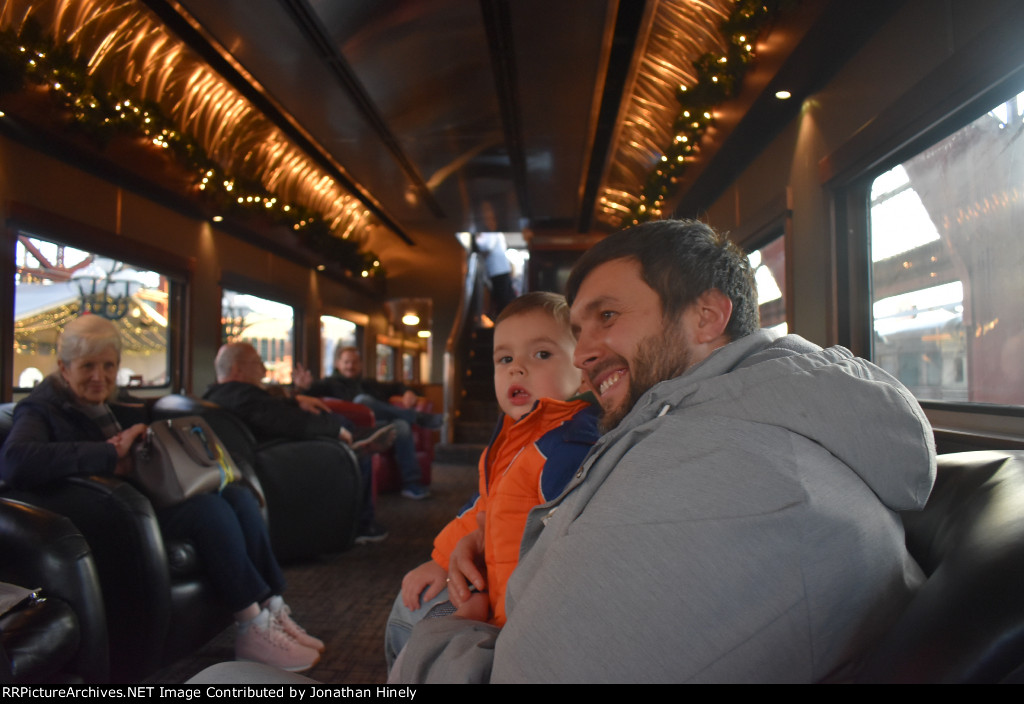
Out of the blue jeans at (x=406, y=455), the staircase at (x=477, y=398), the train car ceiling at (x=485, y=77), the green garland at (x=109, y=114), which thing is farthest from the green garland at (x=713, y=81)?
the staircase at (x=477, y=398)

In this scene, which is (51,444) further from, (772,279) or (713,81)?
(772,279)

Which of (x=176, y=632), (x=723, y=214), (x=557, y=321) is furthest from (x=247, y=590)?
(x=723, y=214)

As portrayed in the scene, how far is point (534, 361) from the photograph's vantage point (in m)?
1.67

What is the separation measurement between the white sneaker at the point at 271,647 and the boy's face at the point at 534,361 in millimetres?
1591

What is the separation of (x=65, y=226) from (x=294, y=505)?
2.79 meters

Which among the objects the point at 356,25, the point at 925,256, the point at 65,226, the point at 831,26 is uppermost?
the point at 356,25

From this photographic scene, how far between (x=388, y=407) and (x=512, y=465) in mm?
5753

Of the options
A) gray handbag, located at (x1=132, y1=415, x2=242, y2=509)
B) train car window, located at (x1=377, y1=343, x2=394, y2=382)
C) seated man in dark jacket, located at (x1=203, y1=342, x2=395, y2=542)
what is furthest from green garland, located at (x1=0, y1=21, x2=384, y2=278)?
train car window, located at (x1=377, y1=343, x2=394, y2=382)

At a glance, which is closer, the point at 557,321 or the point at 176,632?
the point at 557,321

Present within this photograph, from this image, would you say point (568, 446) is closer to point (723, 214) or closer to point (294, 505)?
point (294, 505)

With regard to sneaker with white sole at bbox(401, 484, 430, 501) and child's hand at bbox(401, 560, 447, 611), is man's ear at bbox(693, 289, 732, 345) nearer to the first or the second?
child's hand at bbox(401, 560, 447, 611)

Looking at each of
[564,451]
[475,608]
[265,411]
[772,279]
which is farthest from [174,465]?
[772,279]

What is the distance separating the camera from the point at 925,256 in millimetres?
2623

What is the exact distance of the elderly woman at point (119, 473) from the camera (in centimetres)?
234
